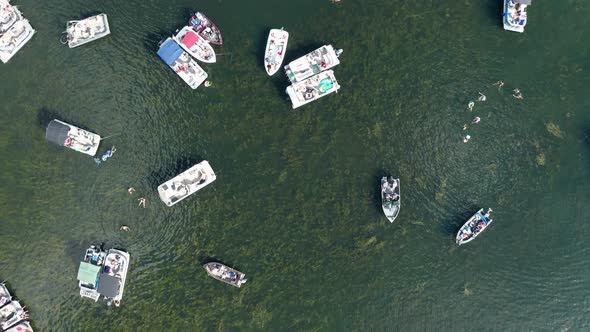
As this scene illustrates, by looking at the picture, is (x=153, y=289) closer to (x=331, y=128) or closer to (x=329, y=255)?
(x=329, y=255)

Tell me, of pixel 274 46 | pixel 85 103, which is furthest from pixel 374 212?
pixel 85 103

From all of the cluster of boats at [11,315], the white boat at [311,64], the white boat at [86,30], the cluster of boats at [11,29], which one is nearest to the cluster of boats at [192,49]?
the white boat at [86,30]

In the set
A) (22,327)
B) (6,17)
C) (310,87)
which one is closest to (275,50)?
(310,87)

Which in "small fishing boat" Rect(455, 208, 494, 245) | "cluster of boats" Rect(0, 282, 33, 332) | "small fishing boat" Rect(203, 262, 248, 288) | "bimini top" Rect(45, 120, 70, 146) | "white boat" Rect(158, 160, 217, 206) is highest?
"bimini top" Rect(45, 120, 70, 146)

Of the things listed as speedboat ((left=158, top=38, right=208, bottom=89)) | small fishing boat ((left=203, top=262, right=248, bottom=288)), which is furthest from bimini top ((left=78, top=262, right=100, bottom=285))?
speedboat ((left=158, top=38, right=208, bottom=89))

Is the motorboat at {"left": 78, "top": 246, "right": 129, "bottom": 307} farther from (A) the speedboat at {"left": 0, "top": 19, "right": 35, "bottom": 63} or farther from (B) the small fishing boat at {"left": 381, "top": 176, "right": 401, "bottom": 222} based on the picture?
(B) the small fishing boat at {"left": 381, "top": 176, "right": 401, "bottom": 222}

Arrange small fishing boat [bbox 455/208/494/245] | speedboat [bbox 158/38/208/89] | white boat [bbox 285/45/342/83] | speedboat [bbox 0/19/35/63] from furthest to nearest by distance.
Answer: small fishing boat [bbox 455/208/494/245], white boat [bbox 285/45/342/83], speedboat [bbox 158/38/208/89], speedboat [bbox 0/19/35/63]

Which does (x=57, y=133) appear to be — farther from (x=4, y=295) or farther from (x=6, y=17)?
(x=4, y=295)
